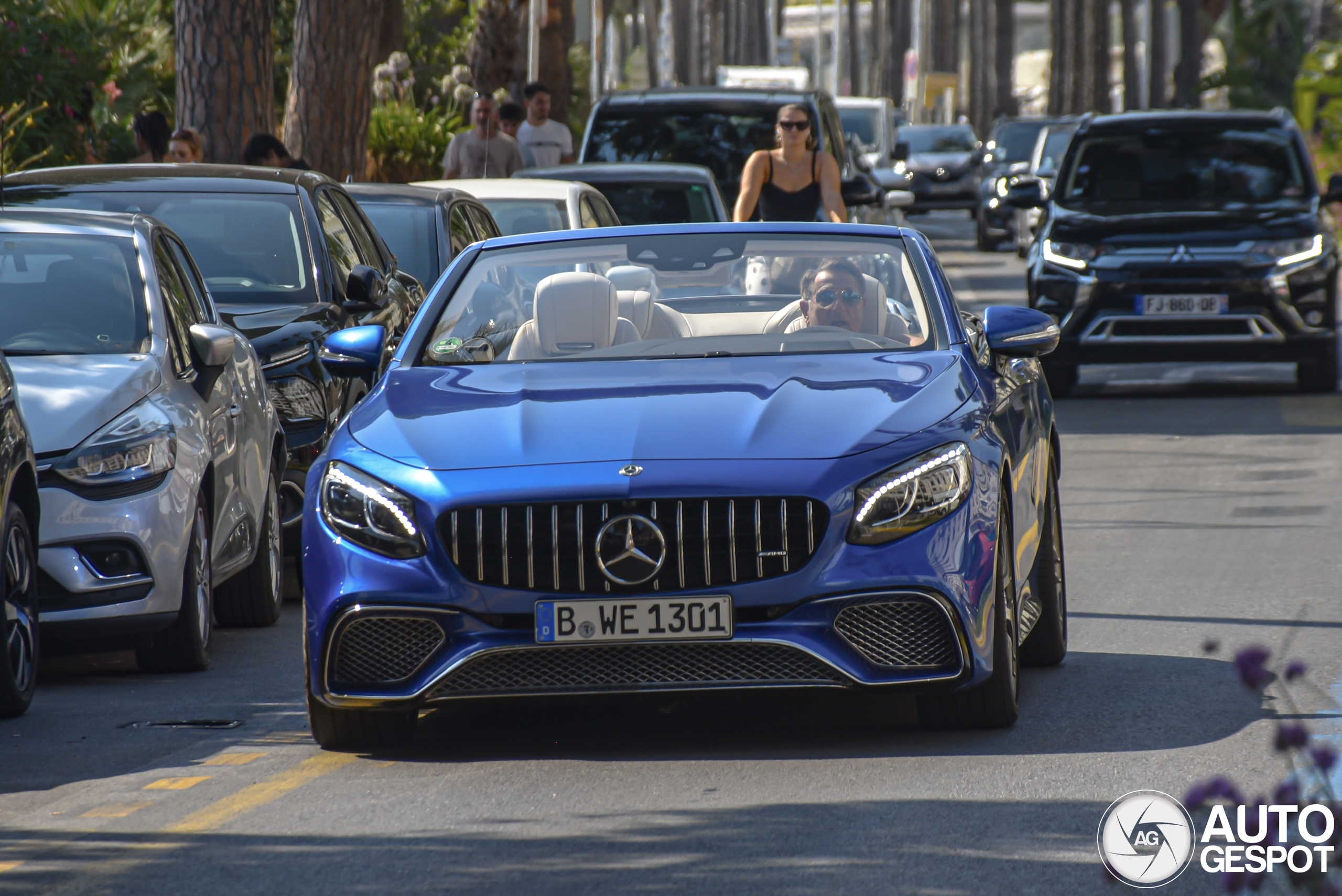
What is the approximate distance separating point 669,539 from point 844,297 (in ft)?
5.32

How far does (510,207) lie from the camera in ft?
50.8

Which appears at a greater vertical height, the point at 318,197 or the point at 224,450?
the point at 318,197

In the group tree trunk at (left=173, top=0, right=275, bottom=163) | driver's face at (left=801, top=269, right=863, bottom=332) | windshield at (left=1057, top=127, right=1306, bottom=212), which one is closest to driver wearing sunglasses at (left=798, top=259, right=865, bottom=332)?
driver's face at (left=801, top=269, right=863, bottom=332)

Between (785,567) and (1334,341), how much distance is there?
36.2 feet

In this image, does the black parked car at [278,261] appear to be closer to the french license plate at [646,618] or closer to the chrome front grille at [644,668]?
the chrome front grille at [644,668]

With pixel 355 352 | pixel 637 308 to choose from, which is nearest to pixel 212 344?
pixel 355 352

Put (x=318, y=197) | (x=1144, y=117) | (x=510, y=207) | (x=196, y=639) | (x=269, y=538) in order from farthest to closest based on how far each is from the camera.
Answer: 1. (x=1144, y=117)
2. (x=510, y=207)
3. (x=318, y=197)
4. (x=269, y=538)
5. (x=196, y=639)

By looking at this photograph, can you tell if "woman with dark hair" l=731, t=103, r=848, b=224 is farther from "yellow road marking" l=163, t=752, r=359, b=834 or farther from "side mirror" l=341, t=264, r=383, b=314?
"yellow road marking" l=163, t=752, r=359, b=834

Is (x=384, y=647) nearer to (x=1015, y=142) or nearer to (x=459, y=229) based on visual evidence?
(x=459, y=229)

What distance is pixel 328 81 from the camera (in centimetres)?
2075

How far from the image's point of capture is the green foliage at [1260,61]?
39.3 metres

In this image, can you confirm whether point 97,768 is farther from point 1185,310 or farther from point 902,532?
point 1185,310

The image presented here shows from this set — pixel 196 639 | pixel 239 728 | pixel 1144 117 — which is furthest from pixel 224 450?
pixel 1144 117

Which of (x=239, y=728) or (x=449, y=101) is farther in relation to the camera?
(x=449, y=101)
